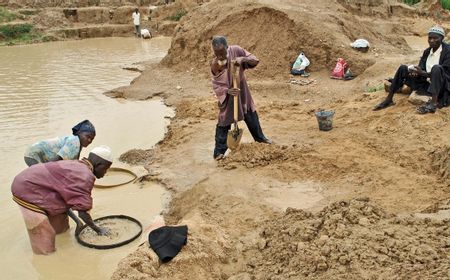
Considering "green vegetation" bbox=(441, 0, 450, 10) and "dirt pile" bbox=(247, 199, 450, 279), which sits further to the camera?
"green vegetation" bbox=(441, 0, 450, 10)

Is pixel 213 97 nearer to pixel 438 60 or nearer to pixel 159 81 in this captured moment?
pixel 159 81

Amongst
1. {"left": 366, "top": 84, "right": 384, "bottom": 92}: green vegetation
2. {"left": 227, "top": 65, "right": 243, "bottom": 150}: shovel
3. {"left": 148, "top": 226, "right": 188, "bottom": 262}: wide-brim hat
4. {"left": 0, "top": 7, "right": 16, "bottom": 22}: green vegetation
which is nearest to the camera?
{"left": 148, "top": 226, "right": 188, "bottom": 262}: wide-brim hat

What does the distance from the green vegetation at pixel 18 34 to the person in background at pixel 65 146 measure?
16.8 meters

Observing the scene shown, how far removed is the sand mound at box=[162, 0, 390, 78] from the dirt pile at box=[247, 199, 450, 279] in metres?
6.77

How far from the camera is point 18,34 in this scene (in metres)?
20.0

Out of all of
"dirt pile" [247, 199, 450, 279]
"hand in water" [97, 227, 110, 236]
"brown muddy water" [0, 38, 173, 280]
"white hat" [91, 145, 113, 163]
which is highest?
"white hat" [91, 145, 113, 163]

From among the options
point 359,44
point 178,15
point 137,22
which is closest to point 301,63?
point 359,44

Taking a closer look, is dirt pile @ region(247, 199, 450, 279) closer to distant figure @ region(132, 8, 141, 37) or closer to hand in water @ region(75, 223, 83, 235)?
hand in water @ region(75, 223, 83, 235)

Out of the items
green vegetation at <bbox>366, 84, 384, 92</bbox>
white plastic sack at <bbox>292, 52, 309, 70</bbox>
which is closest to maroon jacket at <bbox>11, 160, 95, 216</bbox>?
green vegetation at <bbox>366, 84, 384, 92</bbox>

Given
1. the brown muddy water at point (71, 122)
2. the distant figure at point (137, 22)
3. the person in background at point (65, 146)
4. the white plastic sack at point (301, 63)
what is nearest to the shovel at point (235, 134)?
the brown muddy water at point (71, 122)

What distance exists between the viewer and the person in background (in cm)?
435

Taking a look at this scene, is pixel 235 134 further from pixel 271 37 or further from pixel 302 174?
pixel 271 37

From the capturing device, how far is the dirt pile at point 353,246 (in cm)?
291

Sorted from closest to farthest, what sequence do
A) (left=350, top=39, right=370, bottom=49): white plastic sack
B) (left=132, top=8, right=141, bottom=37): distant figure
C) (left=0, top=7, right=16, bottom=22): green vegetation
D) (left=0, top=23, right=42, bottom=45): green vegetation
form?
(left=350, top=39, right=370, bottom=49): white plastic sack → (left=0, top=23, right=42, bottom=45): green vegetation → (left=0, top=7, right=16, bottom=22): green vegetation → (left=132, top=8, right=141, bottom=37): distant figure
